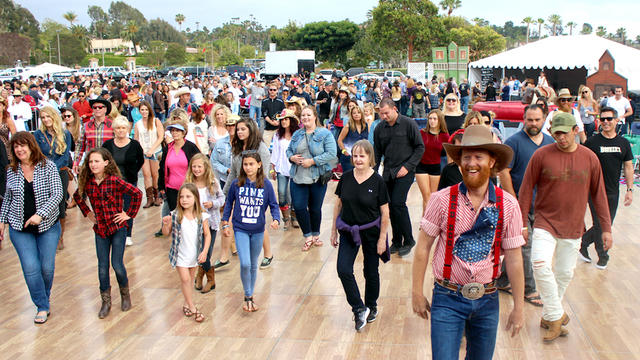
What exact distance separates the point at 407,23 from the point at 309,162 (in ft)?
199

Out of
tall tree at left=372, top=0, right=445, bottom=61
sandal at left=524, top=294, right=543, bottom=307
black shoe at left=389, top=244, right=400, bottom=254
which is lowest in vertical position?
sandal at left=524, top=294, right=543, bottom=307

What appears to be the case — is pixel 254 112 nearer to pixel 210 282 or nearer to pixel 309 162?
pixel 309 162

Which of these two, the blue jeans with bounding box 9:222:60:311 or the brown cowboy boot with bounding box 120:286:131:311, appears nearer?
the blue jeans with bounding box 9:222:60:311

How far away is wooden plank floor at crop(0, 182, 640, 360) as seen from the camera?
4.96 metres

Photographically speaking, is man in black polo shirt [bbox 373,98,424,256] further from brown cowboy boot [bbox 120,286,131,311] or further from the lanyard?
A: the lanyard

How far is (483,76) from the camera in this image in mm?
30812

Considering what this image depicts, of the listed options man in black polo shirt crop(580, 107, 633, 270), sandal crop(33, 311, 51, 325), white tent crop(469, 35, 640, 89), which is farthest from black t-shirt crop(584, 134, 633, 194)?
white tent crop(469, 35, 640, 89)

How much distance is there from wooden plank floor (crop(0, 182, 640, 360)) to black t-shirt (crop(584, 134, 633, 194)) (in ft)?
3.74

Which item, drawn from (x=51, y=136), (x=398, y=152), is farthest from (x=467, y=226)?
(x=51, y=136)

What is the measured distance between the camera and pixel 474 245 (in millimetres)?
3246

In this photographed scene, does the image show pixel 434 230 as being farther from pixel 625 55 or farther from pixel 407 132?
pixel 625 55

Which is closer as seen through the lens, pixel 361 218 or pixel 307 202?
pixel 361 218

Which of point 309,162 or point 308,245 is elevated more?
point 309,162

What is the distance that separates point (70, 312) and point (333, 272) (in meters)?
2.84
